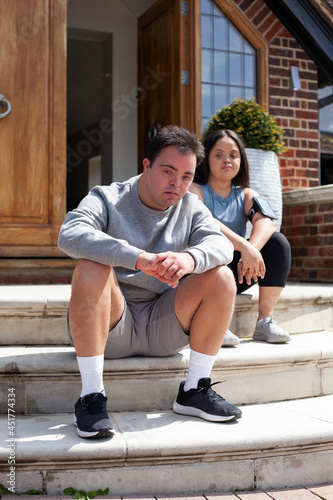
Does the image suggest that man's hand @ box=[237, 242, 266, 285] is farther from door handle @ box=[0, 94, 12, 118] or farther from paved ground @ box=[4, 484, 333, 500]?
door handle @ box=[0, 94, 12, 118]

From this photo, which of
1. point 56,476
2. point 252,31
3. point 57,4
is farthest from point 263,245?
point 252,31

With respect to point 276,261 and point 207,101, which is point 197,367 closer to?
point 276,261

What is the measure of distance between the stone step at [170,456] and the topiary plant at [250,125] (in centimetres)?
250

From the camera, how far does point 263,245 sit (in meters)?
2.57

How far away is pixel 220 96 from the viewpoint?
462 centimetres

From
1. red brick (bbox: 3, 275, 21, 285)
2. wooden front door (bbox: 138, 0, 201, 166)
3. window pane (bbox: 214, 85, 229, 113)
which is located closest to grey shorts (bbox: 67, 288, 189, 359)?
red brick (bbox: 3, 275, 21, 285)

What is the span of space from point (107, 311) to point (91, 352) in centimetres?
14

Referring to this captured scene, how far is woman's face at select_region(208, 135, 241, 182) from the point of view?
272 cm

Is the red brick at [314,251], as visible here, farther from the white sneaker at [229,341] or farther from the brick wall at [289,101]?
the white sneaker at [229,341]

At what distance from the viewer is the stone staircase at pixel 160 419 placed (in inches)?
65.1

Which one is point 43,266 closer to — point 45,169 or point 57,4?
point 45,169

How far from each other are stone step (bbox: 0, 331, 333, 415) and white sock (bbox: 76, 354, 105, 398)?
21 cm

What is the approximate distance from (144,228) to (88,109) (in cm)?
776

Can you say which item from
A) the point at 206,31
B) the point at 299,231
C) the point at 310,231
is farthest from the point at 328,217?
the point at 206,31
